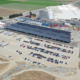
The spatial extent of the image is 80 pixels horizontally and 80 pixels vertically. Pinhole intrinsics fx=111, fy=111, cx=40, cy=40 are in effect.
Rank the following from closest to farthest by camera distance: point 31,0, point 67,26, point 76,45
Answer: point 76,45 → point 67,26 → point 31,0

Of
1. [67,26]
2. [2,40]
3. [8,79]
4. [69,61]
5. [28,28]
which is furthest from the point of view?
[67,26]

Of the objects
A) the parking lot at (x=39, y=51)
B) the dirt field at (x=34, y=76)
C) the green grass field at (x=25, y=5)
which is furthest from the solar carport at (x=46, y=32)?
the green grass field at (x=25, y=5)

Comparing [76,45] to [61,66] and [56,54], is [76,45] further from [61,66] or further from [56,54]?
[61,66]

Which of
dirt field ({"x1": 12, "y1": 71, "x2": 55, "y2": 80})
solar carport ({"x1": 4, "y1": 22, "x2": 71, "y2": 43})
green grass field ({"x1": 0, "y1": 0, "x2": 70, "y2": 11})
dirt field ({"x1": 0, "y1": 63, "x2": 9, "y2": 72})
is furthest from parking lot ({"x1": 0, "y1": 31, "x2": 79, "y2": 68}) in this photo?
green grass field ({"x1": 0, "y1": 0, "x2": 70, "y2": 11})

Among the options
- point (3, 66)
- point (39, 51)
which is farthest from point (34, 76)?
point (39, 51)

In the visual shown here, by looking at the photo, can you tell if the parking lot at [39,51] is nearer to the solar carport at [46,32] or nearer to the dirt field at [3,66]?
the solar carport at [46,32]

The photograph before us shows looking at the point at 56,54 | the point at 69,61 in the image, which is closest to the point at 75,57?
the point at 69,61

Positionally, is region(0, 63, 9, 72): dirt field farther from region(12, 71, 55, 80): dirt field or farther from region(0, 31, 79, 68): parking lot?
region(12, 71, 55, 80): dirt field

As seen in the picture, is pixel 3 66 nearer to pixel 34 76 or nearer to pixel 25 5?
pixel 34 76
